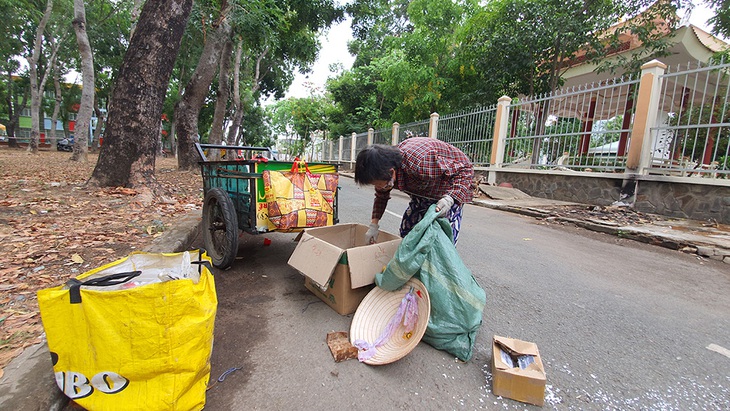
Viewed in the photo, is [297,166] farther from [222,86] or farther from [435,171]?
[222,86]

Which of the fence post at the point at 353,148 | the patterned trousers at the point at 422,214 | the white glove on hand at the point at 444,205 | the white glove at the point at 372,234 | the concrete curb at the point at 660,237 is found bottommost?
the concrete curb at the point at 660,237

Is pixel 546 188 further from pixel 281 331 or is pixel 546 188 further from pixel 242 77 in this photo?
pixel 242 77

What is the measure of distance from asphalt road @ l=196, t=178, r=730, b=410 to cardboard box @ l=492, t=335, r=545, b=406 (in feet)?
0.17

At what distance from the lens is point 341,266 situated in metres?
2.23

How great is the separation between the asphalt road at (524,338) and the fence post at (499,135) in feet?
20.9

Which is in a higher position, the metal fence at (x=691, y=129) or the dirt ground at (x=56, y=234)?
the metal fence at (x=691, y=129)

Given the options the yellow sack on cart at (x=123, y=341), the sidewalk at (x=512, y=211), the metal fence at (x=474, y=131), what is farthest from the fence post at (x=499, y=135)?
the yellow sack on cart at (x=123, y=341)

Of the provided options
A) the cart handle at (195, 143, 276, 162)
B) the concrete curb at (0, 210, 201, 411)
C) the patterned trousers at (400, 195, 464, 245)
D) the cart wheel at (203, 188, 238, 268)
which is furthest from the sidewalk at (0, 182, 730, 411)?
the patterned trousers at (400, 195, 464, 245)

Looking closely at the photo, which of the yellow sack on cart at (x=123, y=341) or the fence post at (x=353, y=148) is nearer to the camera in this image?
the yellow sack on cart at (x=123, y=341)

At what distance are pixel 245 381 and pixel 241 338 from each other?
1.36 feet

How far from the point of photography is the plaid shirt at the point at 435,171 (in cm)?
224

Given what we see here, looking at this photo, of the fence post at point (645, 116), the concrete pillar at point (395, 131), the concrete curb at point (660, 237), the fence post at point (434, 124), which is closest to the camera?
the concrete curb at point (660, 237)

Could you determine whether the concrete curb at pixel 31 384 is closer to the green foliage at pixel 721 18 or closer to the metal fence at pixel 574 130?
the metal fence at pixel 574 130

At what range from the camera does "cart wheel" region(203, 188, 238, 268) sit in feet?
9.20
